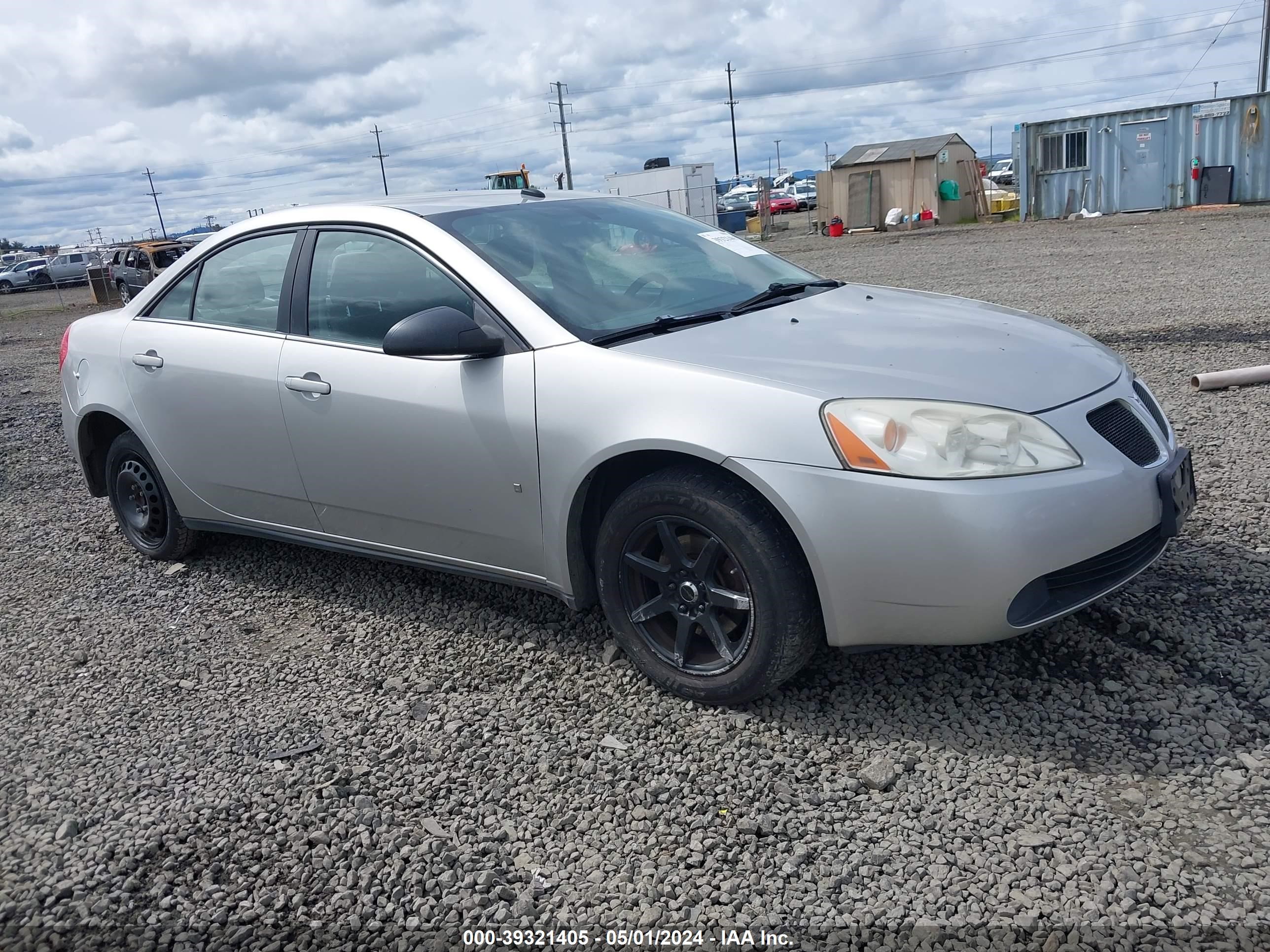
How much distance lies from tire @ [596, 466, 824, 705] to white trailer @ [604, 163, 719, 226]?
31.5 meters

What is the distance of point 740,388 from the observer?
114 inches

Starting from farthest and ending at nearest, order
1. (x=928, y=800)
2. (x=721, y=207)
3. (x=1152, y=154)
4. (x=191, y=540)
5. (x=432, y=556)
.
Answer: (x=721, y=207) < (x=1152, y=154) < (x=191, y=540) < (x=432, y=556) < (x=928, y=800)

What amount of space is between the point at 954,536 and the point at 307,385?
7.94ft

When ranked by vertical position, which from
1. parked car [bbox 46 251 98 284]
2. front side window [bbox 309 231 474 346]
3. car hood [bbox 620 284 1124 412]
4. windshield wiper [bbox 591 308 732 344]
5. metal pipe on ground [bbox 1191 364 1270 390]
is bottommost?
metal pipe on ground [bbox 1191 364 1270 390]

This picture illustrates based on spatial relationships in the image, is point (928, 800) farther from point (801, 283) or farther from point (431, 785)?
point (801, 283)

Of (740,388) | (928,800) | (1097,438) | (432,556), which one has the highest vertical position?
(740,388)

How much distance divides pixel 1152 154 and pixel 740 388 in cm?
2755

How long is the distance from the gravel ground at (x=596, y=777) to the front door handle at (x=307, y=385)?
3.23ft

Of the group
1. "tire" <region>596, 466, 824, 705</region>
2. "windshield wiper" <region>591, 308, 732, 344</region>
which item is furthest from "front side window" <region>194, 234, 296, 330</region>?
"tire" <region>596, 466, 824, 705</region>

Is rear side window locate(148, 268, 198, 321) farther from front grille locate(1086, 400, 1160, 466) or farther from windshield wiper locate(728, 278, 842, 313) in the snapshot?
front grille locate(1086, 400, 1160, 466)

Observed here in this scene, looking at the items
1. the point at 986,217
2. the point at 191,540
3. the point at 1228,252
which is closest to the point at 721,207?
the point at 986,217

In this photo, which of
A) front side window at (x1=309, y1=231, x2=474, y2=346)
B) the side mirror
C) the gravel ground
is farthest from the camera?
front side window at (x1=309, y1=231, x2=474, y2=346)

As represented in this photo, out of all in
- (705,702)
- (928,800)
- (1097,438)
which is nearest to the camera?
(928,800)

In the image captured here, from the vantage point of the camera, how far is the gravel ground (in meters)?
2.37
